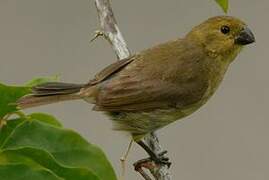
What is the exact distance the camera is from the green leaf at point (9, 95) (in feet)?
4.47

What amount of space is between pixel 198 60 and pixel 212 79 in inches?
5.4

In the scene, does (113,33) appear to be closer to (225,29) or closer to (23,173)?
(225,29)

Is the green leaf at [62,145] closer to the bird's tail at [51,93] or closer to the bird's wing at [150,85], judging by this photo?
the bird's tail at [51,93]

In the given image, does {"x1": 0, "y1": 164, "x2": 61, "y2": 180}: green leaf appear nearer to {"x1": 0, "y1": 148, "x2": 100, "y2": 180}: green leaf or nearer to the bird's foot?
{"x1": 0, "y1": 148, "x2": 100, "y2": 180}: green leaf

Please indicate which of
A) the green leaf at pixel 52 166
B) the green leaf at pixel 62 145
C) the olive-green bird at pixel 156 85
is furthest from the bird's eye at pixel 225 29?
the green leaf at pixel 52 166

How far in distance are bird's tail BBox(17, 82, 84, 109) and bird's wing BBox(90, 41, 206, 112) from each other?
136mm

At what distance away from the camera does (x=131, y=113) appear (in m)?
2.91

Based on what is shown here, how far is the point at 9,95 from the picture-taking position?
4.55ft

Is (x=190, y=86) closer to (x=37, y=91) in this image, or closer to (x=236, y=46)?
(x=236, y=46)

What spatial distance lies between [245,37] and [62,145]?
191 centimetres

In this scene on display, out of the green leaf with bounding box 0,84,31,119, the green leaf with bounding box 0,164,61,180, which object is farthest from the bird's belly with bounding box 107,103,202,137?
the green leaf with bounding box 0,164,61,180

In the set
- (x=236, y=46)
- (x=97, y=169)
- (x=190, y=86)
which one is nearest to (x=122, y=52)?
(x=190, y=86)

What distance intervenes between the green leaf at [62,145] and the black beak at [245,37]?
1.82m

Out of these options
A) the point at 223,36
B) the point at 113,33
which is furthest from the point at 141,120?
the point at 223,36
